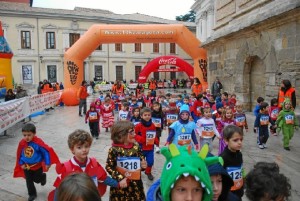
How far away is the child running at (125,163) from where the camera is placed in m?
3.39

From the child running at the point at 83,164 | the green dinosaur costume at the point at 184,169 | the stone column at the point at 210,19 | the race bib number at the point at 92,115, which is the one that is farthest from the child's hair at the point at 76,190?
the stone column at the point at 210,19

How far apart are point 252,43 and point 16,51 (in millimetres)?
32196

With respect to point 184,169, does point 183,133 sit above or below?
below

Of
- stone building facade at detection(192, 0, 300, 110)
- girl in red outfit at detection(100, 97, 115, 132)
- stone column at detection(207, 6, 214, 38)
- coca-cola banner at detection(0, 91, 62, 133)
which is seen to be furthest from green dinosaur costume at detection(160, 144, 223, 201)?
stone column at detection(207, 6, 214, 38)

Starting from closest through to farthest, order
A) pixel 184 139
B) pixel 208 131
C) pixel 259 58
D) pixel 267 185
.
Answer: pixel 267 185
pixel 184 139
pixel 208 131
pixel 259 58

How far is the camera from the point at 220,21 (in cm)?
1502

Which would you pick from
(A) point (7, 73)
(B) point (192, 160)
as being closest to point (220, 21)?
(A) point (7, 73)

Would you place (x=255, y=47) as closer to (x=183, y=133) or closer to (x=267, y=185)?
(x=183, y=133)

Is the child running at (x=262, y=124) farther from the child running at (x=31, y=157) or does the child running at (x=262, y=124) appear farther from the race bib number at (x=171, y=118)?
the child running at (x=31, y=157)

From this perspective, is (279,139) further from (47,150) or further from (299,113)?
(47,150)

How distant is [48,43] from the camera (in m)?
37.7

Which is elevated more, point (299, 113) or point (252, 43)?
point (252, 43)

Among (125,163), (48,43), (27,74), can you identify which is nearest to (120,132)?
(125,163)

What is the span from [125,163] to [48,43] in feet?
122
